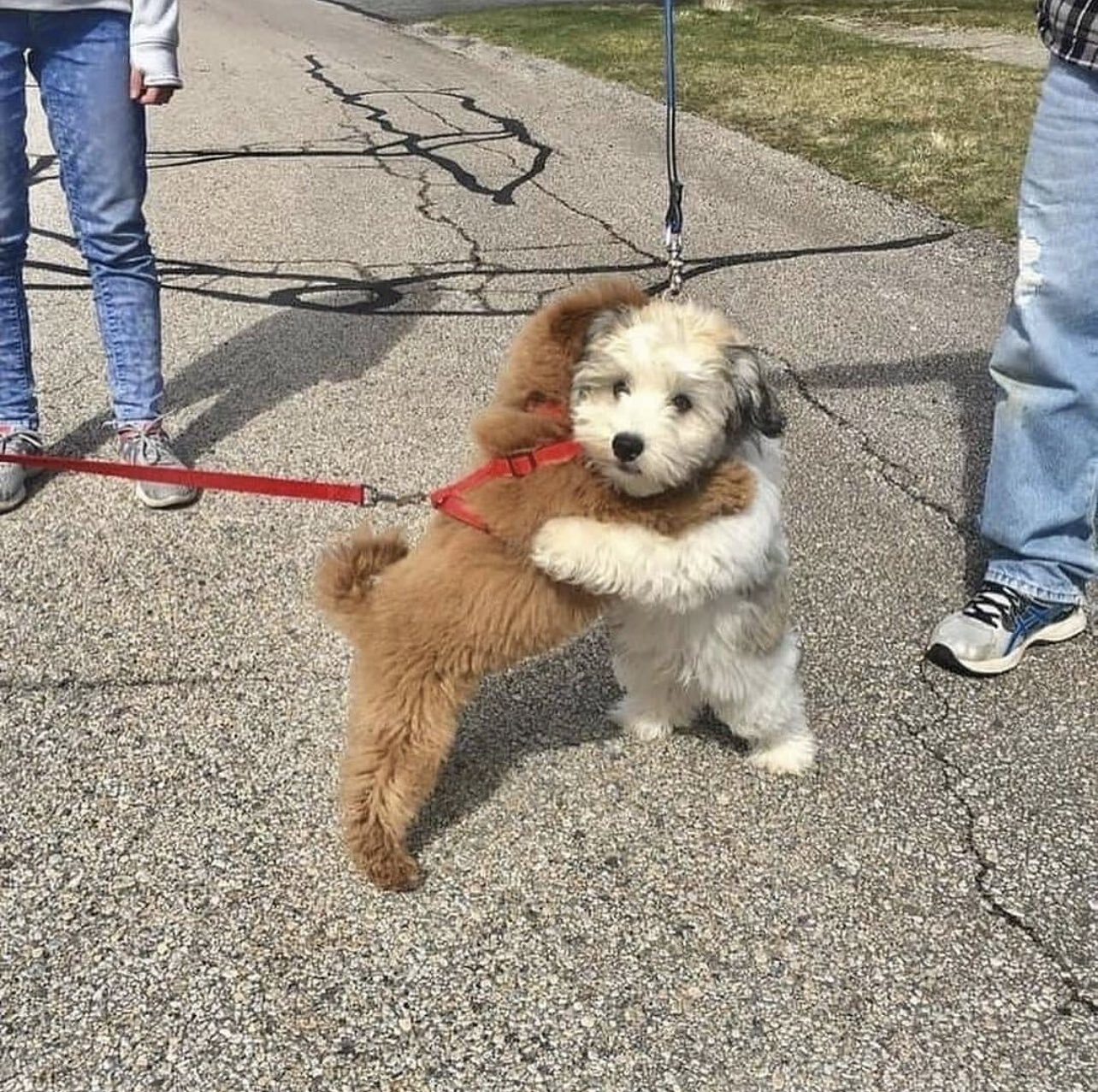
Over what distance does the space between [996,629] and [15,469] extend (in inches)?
121

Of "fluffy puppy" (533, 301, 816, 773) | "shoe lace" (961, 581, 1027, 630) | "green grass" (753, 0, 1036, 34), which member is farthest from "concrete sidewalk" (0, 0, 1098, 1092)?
"green grass" (753, 0, 1036, 34)

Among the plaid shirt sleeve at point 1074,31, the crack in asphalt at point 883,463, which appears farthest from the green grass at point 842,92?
the plaid shirt sleeve at point 1074,31

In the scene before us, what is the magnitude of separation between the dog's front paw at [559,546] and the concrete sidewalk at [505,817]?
70cm

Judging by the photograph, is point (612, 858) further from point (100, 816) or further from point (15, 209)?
point (15, 209)

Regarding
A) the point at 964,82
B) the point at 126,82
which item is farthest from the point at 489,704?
the point at 964,82

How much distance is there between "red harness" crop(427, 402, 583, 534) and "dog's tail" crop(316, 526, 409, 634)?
0.19 metres

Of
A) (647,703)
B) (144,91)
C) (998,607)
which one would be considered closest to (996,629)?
(998,607)

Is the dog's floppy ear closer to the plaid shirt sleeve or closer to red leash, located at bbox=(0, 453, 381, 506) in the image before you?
red leash, located at bbox=(0, 453, 381, 506)

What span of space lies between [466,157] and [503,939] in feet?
26.5

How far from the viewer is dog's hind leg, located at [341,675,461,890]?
8.07 ft

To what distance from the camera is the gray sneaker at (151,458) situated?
163 inches

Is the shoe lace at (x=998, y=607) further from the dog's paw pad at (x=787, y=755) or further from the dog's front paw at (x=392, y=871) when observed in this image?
the dog's front paw at (x=392, y=871)

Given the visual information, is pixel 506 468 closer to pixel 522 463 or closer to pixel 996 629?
pixel 522 463

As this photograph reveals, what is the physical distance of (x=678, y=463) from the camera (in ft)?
7.35
